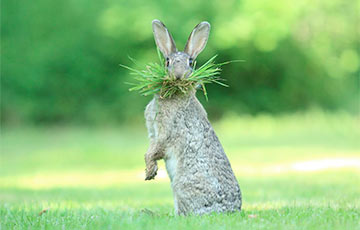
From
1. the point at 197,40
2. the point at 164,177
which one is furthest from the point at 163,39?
the point at 164,177

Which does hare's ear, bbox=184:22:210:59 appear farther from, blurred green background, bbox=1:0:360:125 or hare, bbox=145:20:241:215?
blurred green background, bbox=1:0:360:125

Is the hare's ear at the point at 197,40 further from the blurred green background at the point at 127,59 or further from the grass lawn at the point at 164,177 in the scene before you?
the blurred green background at the point at 127,59

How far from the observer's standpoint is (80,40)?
2748 centimetres

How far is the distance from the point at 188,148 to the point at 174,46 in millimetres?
1143

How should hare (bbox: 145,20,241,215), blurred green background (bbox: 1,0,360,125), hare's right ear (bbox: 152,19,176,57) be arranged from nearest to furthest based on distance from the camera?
1. hare (bbox: 145,20,241,215)
2. hare's right ear (bbox: 152,19,176,57)
3. blurred green background (bbox: 1,0,360,125)

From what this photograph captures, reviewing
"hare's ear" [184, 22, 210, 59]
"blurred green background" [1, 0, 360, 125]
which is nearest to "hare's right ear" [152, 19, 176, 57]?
"hare's ear" [184, 22, 210, 59]

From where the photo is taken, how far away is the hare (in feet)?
20.5

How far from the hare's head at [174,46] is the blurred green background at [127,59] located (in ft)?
58.7

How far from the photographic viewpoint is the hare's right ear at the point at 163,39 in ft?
21.9

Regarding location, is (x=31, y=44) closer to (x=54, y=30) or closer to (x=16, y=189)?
(x=54, y=30)

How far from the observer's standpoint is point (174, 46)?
21.9 ft

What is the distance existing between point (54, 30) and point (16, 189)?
17442mm

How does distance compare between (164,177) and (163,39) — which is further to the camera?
(164,177)

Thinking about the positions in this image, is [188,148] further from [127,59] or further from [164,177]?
[127,59]
